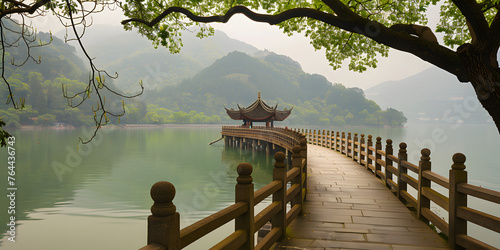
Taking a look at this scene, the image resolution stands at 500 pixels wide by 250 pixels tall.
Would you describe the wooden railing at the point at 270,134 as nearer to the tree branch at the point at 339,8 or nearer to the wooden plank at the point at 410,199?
the wooden plank at the point at 410,199

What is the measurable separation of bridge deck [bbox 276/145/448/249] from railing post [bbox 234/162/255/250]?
1.31 m

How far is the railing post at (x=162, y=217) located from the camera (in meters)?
2.21

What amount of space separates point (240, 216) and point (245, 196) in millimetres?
238

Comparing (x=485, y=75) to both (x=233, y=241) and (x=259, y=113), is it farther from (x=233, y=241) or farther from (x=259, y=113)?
(x=259, y=113)

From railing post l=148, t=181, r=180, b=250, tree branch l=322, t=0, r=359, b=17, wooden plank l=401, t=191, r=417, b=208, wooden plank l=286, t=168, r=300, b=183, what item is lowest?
wooden plank l=401, t=191, r=417, b=208

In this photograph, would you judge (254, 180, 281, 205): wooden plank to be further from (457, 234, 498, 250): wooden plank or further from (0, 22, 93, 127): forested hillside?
(0, 22, 93, 127): forested hillside

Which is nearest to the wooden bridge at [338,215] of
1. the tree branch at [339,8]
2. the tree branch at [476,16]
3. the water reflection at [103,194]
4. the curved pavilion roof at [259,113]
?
the tree branch at [476,16]

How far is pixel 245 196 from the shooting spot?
361 cm

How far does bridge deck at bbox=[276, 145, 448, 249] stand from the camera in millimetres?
4992

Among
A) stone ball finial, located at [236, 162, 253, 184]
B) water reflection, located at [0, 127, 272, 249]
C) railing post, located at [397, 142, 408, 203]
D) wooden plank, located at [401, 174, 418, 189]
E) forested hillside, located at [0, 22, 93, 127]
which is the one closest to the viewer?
stone ball finial, located at [236, 162, 253, 184]

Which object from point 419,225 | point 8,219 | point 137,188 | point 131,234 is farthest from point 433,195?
point 137,188

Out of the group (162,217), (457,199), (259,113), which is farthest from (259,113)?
(162,217)

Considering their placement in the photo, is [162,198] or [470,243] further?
[470,243]

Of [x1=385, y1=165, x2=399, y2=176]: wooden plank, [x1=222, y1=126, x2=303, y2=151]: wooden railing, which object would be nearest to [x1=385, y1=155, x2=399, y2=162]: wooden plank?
[x1=385, y1=165, x2=399, y2=176]: wooden plank
